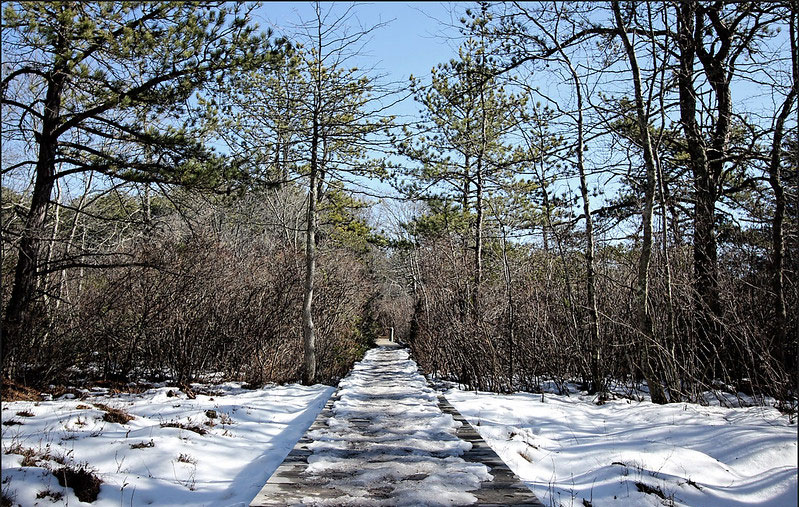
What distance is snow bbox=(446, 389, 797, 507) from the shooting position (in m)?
3.17

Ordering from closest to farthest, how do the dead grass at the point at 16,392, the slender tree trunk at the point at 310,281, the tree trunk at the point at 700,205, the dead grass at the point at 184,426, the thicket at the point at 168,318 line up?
the dead grass at the point at 184,426, the dead grass at the point at 16,392, the thicket at the point at 168,318, the tree trunk at the point at 700,205, the slender tree trunk at the point at 310,281

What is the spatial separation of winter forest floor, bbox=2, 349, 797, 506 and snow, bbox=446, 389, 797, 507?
1cm

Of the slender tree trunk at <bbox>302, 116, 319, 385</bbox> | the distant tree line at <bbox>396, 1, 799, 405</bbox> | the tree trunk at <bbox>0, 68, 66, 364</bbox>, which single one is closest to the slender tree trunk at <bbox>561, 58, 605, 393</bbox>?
the distant tree line at <bbox>396, 1, 799, 405</bbox>

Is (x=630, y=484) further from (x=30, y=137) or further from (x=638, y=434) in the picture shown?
(x=30, y=137)

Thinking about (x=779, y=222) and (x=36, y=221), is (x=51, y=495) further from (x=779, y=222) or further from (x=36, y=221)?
(x=779, y=222)

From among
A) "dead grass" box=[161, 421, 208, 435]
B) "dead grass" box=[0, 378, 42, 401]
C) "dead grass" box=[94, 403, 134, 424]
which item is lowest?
"dead grass" box=[161, 421, 208, 435]

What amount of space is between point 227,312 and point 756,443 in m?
7.32

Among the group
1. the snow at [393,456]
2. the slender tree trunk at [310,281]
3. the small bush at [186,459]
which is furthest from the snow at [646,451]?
the slender tree trunk at [310,281]

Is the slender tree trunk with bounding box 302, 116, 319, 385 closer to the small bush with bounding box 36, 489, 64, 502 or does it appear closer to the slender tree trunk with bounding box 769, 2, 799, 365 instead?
the small bush with bounding box 36, 489, 64, 502

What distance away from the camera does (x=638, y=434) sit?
4547mm

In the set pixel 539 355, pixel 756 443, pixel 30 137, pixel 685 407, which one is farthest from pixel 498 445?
pixel 30 137

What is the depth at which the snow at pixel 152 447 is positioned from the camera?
317 centimetres

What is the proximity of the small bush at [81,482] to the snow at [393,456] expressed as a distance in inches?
55.3

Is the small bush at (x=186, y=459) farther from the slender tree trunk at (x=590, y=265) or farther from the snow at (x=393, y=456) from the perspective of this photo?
the slender tree trunk at (x=590, y=265)
